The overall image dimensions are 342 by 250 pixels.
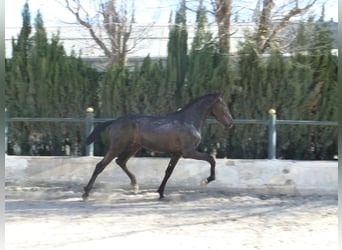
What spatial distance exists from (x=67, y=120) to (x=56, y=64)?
149 centimetres

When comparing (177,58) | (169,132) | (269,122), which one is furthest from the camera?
(177,58)

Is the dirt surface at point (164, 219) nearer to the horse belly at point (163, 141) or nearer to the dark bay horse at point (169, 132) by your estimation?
the dark bay horse at point (169, 132)

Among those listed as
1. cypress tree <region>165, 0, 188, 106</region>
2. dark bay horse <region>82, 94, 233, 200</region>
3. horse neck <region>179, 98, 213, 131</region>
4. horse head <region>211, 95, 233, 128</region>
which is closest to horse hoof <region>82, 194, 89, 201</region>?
dark bay horse <region>82, 94, 233, 200</region>

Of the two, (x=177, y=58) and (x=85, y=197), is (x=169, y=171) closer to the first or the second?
(x=85, y=197)

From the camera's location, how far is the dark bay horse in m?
7.34

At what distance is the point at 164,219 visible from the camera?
625 cm

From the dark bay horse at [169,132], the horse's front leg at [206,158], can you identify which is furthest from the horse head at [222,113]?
the horse's front leg at [206,158]

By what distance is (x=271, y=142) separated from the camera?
837cm

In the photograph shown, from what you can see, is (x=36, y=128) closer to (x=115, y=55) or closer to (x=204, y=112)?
(x=115, y=55)

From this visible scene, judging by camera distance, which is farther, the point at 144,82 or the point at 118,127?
the point at 144,82

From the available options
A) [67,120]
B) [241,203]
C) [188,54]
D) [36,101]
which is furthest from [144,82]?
[241,203]

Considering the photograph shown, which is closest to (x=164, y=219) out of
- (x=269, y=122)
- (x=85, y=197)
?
(x=85, y=197)

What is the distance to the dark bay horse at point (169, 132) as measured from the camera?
24.1ft

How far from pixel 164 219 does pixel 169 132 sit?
5.41ft
